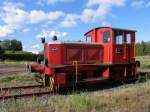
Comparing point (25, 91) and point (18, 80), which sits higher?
point (18, 80)

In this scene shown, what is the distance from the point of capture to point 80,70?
1662 cm

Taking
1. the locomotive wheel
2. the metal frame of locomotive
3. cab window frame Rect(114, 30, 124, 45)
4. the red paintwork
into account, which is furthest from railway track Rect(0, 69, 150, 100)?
cab window frame Rect(114, 30, 124, 45)

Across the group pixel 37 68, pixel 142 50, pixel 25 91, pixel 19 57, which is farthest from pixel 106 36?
pixel 142 50

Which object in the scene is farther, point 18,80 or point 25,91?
point 18,80

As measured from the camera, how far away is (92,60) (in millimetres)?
17703

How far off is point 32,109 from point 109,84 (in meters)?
10.2

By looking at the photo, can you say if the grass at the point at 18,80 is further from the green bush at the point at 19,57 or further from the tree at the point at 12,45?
the tree at the point at 12,45

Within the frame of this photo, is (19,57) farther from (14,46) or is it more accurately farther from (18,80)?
(18,80)

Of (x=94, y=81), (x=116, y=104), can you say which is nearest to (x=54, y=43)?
(x=94, y=81)

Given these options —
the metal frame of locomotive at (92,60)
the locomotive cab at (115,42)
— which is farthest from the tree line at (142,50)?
the metal frame of locomotive at (92,60)

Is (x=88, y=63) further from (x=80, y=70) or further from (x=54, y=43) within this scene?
(x=54, y=43)

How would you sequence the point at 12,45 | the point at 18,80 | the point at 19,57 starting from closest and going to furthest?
the point at 18,80, the point at 19,57, the point at 12,45

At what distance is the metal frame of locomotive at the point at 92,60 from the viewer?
15664mm

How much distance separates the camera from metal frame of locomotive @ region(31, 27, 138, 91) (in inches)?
617
